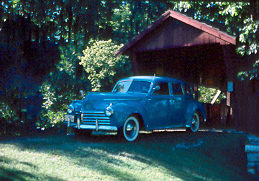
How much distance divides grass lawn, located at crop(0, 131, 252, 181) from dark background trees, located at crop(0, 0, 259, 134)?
4111 mm

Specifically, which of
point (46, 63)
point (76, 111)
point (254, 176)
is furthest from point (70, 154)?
point (46, 63)

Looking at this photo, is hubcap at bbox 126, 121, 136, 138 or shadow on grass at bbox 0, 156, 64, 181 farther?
hubcap at bbox 126, 121, 136, 138

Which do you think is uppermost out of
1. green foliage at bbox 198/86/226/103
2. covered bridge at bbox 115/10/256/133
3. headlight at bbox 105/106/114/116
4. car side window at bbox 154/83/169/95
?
covered bridge at bbox 115/10/256/133

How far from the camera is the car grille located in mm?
8047

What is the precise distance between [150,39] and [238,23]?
12.2 ft

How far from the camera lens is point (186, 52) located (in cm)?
1541

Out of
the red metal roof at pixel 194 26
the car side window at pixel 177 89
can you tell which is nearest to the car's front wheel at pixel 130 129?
the car side window at pixel 177 89

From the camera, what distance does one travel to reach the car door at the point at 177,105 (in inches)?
386

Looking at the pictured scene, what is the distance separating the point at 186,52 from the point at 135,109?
313 inches

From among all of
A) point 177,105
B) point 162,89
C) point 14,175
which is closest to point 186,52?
point 177,105

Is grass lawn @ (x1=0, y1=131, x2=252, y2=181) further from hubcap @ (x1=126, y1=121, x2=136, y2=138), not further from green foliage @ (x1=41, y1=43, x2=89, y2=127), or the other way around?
green foliage @ (x1=41, y1=43, x2=89, y2=127)

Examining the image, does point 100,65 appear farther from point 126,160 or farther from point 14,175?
point 14,175

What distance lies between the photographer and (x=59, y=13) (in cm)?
1556

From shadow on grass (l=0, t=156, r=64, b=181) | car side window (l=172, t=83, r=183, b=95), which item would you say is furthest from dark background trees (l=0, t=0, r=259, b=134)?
shadow on grass (l=0, t=156, r=64, b=181)
